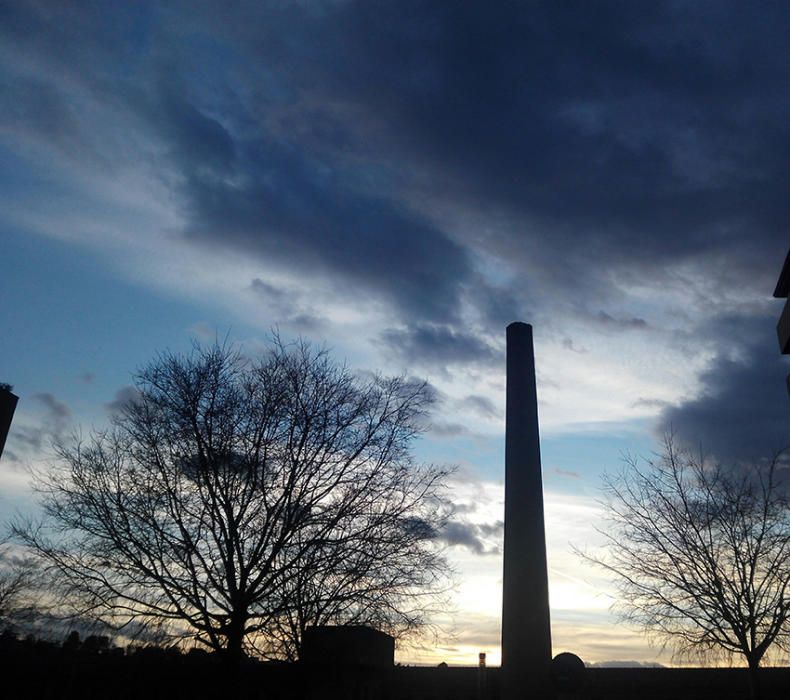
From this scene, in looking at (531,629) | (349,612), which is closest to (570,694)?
(531,629)

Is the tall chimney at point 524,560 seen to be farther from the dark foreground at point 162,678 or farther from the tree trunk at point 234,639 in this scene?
the tree trunk at point 234,639

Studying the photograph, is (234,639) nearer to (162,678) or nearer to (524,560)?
(162,678)

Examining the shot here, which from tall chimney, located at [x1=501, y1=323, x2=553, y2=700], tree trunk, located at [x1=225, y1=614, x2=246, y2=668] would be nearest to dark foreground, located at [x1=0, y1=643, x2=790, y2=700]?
tree trunk, located at [x1=225, y1=614, x2=246, y2=668]

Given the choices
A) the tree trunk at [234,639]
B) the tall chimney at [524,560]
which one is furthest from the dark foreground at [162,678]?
the tall chimney at [524,560]

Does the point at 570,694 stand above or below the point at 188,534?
below

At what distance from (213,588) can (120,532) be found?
256cm

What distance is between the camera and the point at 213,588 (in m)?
15.4

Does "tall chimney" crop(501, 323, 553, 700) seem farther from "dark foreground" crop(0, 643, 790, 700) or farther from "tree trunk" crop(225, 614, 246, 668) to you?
"tree trunk" crop(225, 614, 246, 668)

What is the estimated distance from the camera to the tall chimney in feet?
80.0

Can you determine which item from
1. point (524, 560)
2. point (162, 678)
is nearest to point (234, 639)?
point (162, 678)

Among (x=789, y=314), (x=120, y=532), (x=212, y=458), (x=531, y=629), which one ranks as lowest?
(x=531, y=629)

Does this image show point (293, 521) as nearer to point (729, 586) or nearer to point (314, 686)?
point (314, 686)

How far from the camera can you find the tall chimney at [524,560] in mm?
24391

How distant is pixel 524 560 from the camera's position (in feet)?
83.6
